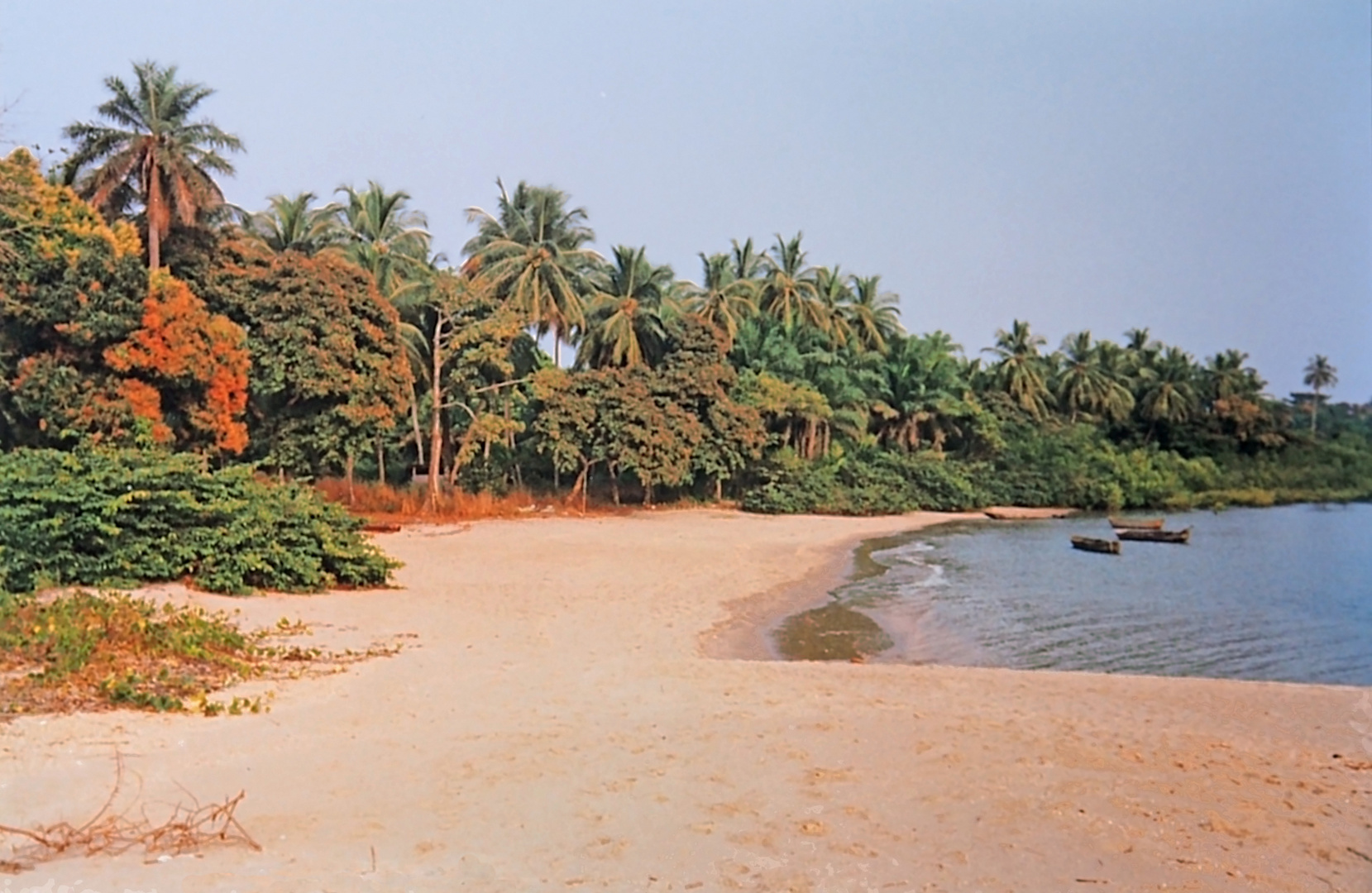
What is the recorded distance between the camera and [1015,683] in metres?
11.0

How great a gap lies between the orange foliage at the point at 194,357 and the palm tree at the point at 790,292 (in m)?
24.6

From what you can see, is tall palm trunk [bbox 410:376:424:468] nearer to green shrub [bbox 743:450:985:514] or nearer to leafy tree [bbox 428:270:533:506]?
leafy tree [bbox 428:270:533:506]

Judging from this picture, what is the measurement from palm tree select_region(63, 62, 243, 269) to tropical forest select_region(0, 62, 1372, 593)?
0.07 m

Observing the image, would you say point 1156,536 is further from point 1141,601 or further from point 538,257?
point 538,257

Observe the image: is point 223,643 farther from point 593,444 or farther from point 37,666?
point 593,444

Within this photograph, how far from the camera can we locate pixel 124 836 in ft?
16.8

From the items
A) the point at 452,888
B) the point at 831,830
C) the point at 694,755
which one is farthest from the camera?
the point at 694,755

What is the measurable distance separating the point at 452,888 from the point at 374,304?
24426 millimetres

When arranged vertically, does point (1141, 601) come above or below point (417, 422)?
below

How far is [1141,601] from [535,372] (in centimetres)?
2020

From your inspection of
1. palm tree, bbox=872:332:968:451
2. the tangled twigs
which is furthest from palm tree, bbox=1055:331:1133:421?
the tangled twigs

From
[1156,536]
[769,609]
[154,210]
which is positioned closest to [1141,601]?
[769,609]

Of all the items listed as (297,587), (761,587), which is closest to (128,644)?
(297,587)

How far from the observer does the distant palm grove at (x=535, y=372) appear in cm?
2148
